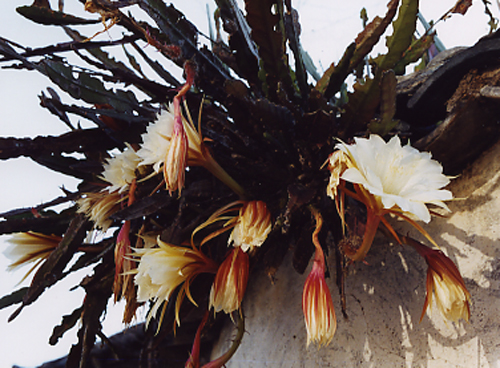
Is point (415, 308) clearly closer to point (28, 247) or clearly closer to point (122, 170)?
point (122, 170)

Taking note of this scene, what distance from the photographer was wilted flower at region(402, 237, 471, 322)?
1.25 feet

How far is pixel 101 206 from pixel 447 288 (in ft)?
1.67

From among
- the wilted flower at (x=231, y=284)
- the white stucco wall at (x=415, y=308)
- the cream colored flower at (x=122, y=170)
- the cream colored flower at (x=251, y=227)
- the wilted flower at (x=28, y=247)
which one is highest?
the cream colored flower at (x=122, y=170)

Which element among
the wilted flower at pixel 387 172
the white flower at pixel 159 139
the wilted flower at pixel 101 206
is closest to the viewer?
the wilted flower at pixel 387 172

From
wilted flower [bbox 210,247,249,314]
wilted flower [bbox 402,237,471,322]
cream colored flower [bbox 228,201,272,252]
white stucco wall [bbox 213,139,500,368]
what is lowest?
white stucco wall [bbox 213,139,500,368]

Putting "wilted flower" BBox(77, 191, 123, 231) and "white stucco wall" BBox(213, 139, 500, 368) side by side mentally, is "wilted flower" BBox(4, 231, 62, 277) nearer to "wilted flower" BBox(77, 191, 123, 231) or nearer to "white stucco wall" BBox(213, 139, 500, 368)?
"wilted flower" BBox(77, 191, 123, 231)

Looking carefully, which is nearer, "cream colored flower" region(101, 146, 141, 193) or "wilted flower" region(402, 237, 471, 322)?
"wilted flower" region(402, 237, 471, 322)

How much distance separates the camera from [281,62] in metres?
0.53

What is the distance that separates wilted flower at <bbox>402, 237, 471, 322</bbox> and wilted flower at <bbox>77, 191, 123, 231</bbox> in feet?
1.56

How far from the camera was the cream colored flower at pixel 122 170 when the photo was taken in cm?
54

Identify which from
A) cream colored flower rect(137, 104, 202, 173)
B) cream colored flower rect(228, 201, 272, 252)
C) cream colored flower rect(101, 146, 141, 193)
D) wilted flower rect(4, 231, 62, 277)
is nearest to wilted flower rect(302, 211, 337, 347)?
cream colored flower rect(228, 201, 272, 252)

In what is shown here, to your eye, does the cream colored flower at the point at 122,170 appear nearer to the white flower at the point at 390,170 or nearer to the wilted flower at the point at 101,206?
the wilted flower at the point at 101,206

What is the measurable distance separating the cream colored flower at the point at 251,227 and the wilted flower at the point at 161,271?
0.07m

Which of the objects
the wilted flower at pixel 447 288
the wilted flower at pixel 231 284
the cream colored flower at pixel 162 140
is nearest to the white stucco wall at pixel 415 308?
the wilted flower at pixel 447 288
